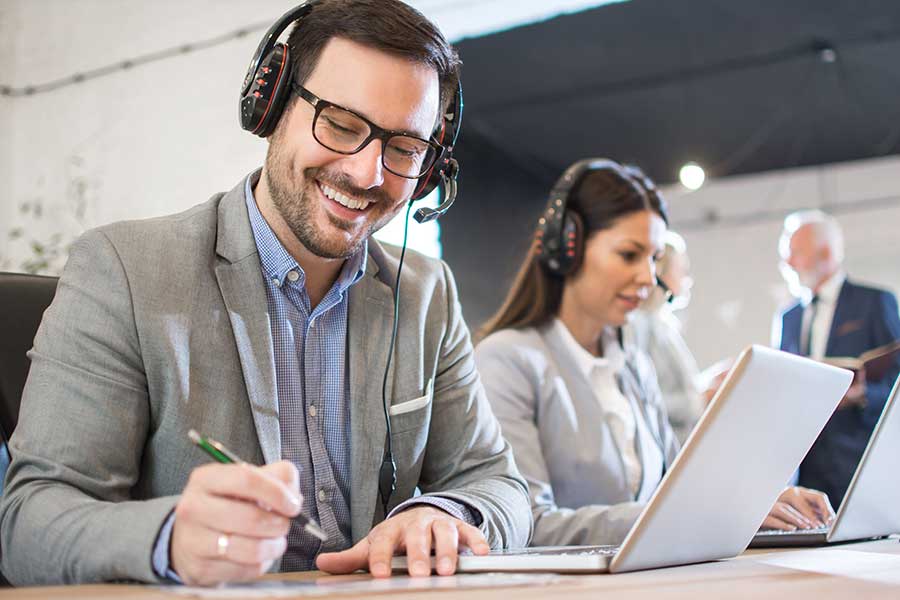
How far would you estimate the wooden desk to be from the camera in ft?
2.43

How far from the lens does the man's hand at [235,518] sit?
2.42ft

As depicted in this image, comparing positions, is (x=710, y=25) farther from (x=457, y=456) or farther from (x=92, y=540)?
(x=92, y=540)

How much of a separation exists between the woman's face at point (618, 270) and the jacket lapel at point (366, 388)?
36.9 inches

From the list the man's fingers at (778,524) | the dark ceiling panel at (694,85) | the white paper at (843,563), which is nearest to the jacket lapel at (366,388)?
the white paper at (843,563)

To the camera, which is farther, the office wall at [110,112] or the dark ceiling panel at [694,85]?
the dark ceiling panel at [694,85]

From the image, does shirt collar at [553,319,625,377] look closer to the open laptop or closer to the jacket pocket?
the jacket pocket

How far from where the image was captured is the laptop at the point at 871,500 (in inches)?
46.1

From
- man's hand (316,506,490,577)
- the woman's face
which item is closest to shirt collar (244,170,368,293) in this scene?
man's hand (316,506,490,577)

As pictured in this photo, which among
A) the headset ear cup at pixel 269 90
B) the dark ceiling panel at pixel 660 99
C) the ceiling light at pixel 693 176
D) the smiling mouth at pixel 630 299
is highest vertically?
the dark ceiling panel at pixel 660 99

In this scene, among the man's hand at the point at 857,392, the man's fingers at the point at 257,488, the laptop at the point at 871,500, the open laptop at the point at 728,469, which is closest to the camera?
the man's fingers at the point at 257,488

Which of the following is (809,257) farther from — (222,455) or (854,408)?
(222,455)

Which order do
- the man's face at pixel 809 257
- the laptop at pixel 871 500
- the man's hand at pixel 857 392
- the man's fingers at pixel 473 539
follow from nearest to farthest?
the man's fingers at pixel 473 539, the laptop at pixel 871 500, the man's hand at pixel 857 392, the man's face at pixel 809 257

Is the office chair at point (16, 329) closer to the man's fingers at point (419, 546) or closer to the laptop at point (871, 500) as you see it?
the man's fingers at point (419, 546)

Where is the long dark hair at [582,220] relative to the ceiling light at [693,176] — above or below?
below
